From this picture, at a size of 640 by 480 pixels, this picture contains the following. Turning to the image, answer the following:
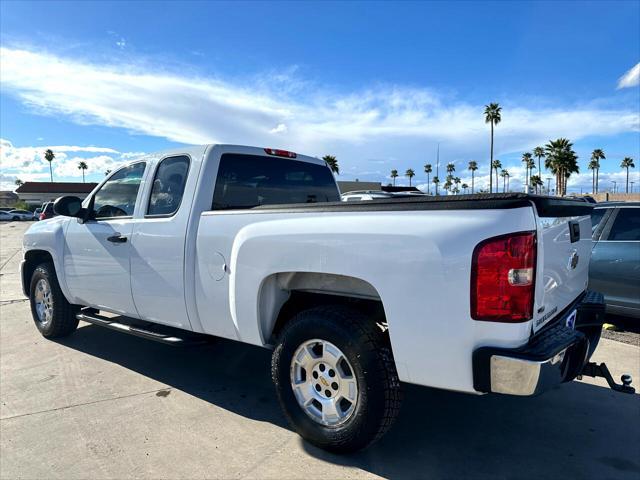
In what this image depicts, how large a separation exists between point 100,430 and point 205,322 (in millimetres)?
1032

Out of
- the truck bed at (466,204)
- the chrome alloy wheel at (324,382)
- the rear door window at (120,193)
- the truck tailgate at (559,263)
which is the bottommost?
the chrome alloy wheel at (324,382)

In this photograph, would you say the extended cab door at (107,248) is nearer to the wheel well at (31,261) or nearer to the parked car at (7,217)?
the wheel well at (31,261)

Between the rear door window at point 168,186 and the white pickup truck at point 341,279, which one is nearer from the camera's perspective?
the white pickup truck at point 341,279

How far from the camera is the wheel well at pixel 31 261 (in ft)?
17.7

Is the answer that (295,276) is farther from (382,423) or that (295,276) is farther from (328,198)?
(328,198)

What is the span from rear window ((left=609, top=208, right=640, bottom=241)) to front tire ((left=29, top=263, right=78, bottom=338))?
20.9ft

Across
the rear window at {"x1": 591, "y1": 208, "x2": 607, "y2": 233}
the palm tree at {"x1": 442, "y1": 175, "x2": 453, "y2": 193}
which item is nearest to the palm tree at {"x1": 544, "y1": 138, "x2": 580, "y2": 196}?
the palm tree at {"x1": 442, "y1": 175, "x2": 453, "y2": 193}

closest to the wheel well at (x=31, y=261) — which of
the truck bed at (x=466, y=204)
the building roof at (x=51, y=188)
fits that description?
the truck bed at (x=466, y=204)

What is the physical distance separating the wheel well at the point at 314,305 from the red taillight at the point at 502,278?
2.64ft

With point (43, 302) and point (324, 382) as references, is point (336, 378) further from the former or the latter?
point (43, 302)

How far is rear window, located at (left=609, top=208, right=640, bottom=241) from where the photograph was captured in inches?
217

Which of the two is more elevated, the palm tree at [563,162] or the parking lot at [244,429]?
the palm tree at [563,162]

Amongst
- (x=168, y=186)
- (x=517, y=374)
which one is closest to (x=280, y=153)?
(x=168, y=186)

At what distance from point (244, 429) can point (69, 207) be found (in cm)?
278
